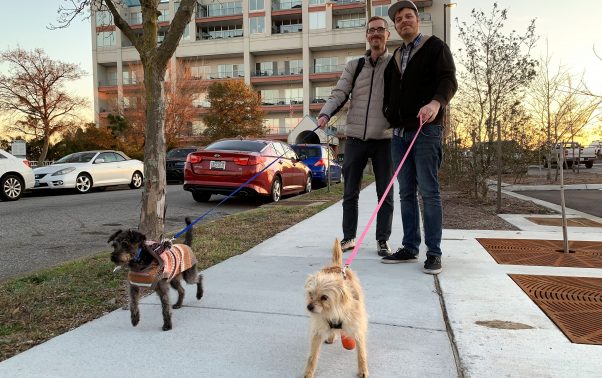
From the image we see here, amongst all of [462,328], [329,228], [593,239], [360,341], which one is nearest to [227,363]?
[360,341]

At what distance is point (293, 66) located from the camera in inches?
2514

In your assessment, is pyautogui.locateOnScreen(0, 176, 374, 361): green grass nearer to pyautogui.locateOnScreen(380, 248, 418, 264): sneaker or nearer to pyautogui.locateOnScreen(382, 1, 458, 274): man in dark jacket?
pyautogui.locateOnScreen(380, 248, 418, 264): sneaker

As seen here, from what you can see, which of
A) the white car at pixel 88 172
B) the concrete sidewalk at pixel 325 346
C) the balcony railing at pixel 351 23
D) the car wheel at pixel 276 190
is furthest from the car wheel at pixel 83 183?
the balcony railing at pixel 351 23

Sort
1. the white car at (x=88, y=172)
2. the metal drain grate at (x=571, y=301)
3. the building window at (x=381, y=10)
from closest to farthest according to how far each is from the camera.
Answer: the metal drain grate at (x=571, y=301) < the white car at (x=88, y=172) < the building window at (x=381, y=10)

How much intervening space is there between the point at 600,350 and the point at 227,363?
203 centimetres

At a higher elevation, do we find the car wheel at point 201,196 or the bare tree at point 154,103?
the bare tree at point 154,103

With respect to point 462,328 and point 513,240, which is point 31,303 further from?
point 513,240

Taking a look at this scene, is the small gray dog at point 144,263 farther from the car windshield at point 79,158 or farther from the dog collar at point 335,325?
the car windshield at point 79,158

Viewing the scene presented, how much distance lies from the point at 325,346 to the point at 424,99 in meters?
2.60

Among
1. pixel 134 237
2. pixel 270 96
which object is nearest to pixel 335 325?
pixel 134 237

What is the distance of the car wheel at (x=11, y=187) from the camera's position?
1271cm

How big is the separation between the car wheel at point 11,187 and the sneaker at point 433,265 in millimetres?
12472

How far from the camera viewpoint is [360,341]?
7.57 feet

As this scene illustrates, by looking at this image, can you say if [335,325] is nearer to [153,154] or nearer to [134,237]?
[134,237]
